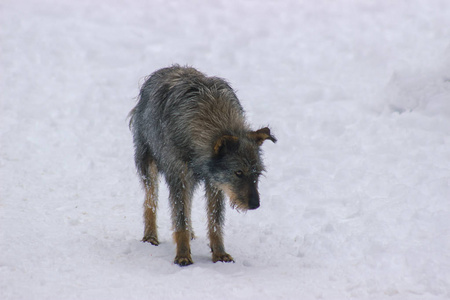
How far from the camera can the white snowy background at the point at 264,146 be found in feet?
20.5

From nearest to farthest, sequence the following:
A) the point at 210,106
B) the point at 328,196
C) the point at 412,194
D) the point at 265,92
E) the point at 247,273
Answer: the point at 247,273 → the point at 210,106 → the point at 412,194 → the point at 328,196 → the point at 265,92

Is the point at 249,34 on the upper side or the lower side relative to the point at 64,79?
upper

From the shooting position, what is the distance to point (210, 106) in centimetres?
716

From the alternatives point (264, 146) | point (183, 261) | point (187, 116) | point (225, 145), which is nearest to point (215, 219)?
point (183, 261)

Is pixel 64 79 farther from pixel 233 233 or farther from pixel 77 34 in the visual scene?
pixel 233 233

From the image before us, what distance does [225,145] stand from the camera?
6574 millimetres

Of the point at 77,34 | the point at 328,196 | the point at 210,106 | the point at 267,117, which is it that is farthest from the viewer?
the point at 77,34

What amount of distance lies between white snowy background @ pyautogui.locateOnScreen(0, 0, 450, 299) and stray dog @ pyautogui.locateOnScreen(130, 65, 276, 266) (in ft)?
1.88

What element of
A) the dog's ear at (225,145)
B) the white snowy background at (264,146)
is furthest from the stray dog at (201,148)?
the white snowy background at (264,146)

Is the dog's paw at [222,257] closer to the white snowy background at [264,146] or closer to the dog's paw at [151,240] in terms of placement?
the white snowy background at [264,146]

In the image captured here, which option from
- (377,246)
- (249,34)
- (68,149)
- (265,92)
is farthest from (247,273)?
(249,34)

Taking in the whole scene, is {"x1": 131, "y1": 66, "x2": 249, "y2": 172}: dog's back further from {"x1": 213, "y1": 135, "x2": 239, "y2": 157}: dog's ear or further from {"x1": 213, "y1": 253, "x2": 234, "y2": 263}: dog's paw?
{"x1": 213, "y1": 253, "x2": 234, "y2": 263}: dog's paw

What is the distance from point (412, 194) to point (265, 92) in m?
6.45

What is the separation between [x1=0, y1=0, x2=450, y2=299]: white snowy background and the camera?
625cm
